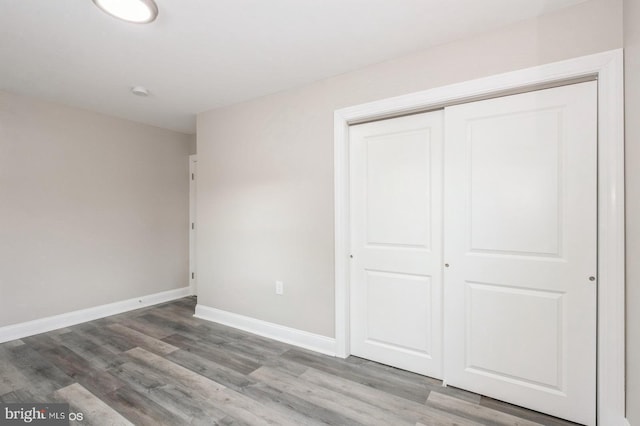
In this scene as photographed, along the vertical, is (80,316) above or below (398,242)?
below

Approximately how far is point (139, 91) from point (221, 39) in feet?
4.51

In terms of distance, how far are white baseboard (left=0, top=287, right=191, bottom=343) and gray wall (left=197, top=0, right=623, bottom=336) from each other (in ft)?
3.27

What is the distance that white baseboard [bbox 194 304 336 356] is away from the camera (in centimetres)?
272

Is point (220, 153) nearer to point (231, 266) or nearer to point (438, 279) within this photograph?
point (231, 266)

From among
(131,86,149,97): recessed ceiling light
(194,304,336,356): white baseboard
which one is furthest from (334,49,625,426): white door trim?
(131,86,149,97): recessed ceiling light

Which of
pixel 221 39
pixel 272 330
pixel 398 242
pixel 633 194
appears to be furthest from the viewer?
pixel 272 330

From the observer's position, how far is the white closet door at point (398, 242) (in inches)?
90.8

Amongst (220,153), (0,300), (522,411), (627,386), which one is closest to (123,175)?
(220,153)

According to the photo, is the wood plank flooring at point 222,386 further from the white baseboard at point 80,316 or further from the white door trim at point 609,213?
the white door trim at point 609,213

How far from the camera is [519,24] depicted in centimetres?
193

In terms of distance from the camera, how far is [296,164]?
289 cm

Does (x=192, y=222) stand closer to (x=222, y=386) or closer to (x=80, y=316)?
(x=80, y=316)

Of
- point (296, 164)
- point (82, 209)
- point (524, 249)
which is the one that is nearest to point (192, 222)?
point (82, 209)

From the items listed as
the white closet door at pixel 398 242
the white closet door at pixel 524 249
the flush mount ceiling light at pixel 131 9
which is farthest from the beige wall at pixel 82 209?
the white closet door at pixel 524 249
